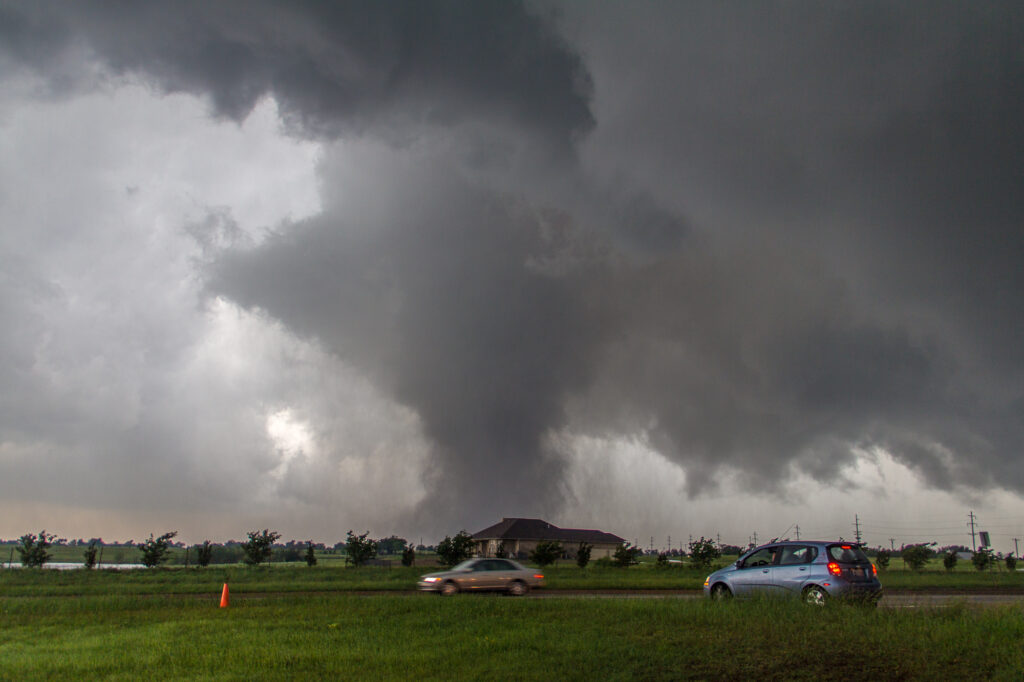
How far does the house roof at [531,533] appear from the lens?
88.8 m

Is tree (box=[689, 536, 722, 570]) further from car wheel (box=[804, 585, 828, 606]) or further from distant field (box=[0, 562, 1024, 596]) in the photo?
car wheel (box=[804, 585, 828, 606])

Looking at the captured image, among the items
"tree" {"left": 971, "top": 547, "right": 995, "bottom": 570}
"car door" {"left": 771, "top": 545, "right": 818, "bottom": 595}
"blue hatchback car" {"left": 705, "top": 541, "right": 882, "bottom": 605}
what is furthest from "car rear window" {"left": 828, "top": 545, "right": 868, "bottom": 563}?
"tree" {"left": 971, "top": 547, "right": 995, "bottom": 570}

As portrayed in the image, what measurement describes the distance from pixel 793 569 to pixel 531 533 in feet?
249

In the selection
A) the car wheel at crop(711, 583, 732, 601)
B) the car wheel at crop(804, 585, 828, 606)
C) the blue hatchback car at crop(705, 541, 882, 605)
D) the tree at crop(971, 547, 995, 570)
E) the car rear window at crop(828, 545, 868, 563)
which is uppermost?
the car rear window at crop(828, 545, 868, 563)

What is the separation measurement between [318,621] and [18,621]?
33.6ft

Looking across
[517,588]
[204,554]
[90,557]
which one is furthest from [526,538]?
[517,588]

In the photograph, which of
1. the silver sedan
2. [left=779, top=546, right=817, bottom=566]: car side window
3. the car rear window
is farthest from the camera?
the silver sedan

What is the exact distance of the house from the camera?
3413 inches

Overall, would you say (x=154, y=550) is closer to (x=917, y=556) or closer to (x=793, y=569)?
(x=793, y=569)

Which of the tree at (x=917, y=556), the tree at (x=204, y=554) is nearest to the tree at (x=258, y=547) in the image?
the tree at (x=204, y=554)

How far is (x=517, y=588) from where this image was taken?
2677cm

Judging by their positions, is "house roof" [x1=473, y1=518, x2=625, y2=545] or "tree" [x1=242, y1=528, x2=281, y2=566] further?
"house roof" [x1=473, y1=518, x2=625, y2=545]

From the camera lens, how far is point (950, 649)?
10602 millimetres

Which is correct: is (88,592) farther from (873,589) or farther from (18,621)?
(873,589)
